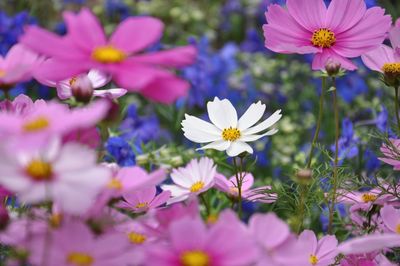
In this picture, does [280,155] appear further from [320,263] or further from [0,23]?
[320,263]

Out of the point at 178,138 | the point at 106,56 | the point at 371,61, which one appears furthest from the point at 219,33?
the point at 106,56

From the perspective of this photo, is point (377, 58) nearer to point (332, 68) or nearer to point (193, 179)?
point (332, 68)

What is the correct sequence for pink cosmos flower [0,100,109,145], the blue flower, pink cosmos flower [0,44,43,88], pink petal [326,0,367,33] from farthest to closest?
1. the blue flower
2. pink petal [326,0,367,33]
3. pink cosmos flower [0,44,43,88]
4. pink cosmos flower [0,100,109,145]

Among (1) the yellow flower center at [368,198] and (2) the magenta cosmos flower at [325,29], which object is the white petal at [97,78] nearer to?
(2) the magenta cosmos flower at [325,29]

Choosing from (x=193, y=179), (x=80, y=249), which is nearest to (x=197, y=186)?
(x=193, y=179)

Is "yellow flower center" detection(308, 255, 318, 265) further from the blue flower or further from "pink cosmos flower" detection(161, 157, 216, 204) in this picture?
the blue flower

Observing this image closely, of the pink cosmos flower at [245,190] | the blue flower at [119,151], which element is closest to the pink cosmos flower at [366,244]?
the pink cosmos flower at [245,190]

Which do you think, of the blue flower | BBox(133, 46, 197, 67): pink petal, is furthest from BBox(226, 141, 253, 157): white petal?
the blue flower
